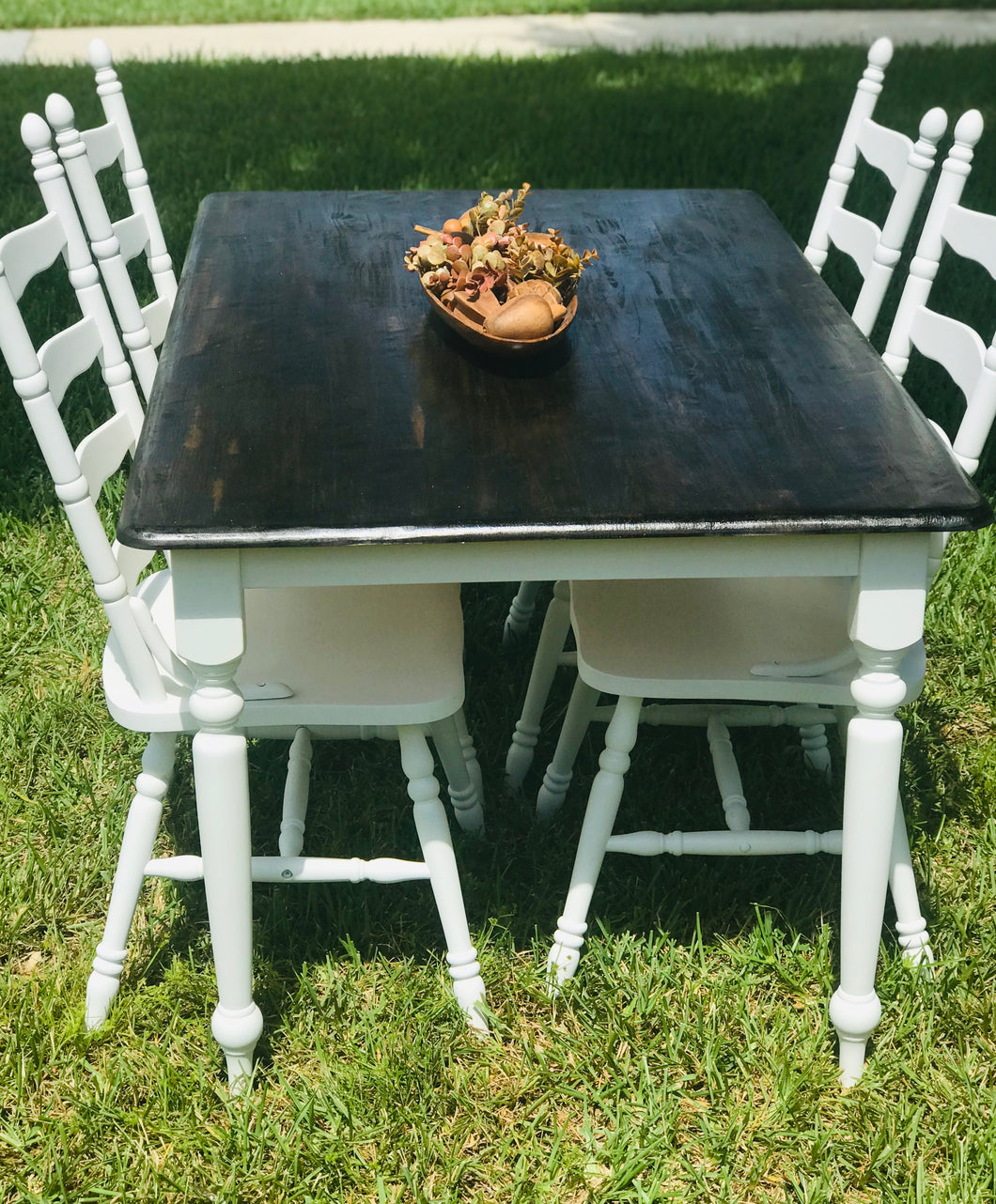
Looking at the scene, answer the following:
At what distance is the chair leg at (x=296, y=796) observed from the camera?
6.72 feet

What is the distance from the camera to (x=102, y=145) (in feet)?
7.06

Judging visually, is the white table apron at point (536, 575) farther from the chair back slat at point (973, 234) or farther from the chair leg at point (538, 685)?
the chair leg at point (538, 685)

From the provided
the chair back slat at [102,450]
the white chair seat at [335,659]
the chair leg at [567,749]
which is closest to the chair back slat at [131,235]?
the chair back slat at [102,450]

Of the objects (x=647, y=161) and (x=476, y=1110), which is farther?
(x=647, y=161)

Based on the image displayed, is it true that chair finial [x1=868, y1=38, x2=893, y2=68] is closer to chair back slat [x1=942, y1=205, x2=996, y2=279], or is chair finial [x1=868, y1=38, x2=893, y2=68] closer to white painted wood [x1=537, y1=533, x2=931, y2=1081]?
chair back slat [x1=942, y1=205, x2=996, y2=279]

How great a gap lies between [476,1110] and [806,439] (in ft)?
3.37

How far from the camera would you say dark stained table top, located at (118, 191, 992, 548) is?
1444 mm

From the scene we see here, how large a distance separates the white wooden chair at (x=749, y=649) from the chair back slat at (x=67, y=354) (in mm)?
784

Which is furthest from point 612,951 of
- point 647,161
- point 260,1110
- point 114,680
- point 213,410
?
point 647,161

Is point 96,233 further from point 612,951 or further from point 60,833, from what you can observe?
point 612,951

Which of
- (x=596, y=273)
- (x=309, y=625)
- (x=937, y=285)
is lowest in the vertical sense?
(x=937, y=285)

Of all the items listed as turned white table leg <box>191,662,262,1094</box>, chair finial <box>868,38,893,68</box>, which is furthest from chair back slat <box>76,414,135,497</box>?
chair finial <box>868,38,893,68</box>

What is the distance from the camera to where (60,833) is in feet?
7.29

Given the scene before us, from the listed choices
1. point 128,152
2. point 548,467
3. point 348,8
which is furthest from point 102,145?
point 348,8
